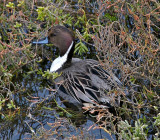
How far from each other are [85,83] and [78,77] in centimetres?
16

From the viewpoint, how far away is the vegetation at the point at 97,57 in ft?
14.6

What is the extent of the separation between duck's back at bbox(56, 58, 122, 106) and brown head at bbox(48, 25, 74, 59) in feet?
0.91

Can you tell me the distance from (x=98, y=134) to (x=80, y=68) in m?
1.14

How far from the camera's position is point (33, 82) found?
5586mm

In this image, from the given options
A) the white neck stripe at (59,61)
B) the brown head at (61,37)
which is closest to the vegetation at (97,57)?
the brown head at (61,37)

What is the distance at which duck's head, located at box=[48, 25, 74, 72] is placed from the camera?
17.8ft

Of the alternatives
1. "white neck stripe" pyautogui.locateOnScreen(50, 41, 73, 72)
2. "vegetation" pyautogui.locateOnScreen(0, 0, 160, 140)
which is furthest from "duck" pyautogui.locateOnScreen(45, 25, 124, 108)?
"vegetation" pyautogui.locateOnScreen(0, 0, 160, 140)

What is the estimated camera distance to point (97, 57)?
4.83 m

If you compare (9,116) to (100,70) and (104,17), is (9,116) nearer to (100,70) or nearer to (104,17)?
(100,70)

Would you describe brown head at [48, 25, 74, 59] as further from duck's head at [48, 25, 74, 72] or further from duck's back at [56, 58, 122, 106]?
duck's back at [56, 58, 122, 106]

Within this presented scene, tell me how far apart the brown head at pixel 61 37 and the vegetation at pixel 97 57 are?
116 mm

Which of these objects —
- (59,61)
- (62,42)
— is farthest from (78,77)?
(62,42)

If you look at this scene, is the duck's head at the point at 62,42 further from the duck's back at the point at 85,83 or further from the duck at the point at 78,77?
the duck's back at the point at 85,83

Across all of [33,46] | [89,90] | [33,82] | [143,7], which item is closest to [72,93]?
[89,90]
